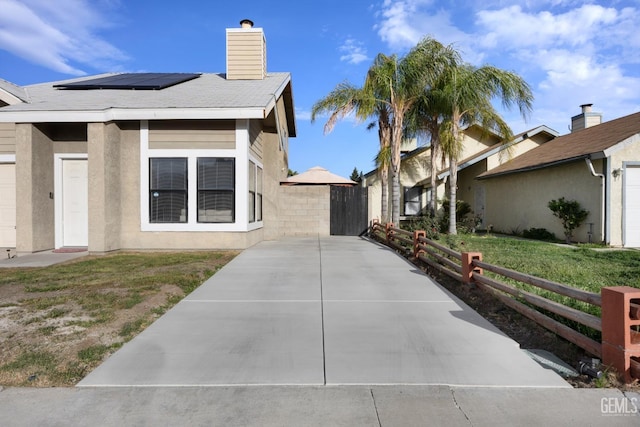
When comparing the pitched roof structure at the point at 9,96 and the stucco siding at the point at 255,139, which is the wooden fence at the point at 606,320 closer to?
the stucco siding at the point at 255,139

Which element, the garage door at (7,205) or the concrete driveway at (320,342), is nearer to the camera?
the concrete driveway at (320,342)

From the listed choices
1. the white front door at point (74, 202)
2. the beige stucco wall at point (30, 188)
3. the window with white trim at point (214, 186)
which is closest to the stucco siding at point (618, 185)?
the window with white trim at point (214, 186)

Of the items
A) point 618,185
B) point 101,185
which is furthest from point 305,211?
point 618,185

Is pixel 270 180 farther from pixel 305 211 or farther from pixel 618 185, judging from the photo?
pixel 618 185

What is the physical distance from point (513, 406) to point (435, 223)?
12.5 meters

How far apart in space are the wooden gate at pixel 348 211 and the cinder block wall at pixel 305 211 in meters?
0.31

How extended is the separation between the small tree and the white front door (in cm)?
1523

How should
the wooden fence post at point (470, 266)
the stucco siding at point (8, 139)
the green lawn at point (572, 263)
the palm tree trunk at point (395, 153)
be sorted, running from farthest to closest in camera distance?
the palm tree trunk at point (395, 153) < the stucco siding at point (8, 139) < the green lawn at point (572, 263) < the wooden fence post at point (470, 266)

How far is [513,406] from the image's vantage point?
2990 millimetres

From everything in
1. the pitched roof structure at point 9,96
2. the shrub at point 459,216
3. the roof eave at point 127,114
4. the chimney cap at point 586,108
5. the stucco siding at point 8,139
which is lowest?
the shrub at point 459,216

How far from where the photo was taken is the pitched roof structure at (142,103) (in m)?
9.94

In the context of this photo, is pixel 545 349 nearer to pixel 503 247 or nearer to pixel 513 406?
pixel 513 406

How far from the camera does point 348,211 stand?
16594 millimetres

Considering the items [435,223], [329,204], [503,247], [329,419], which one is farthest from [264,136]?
[329,419]
